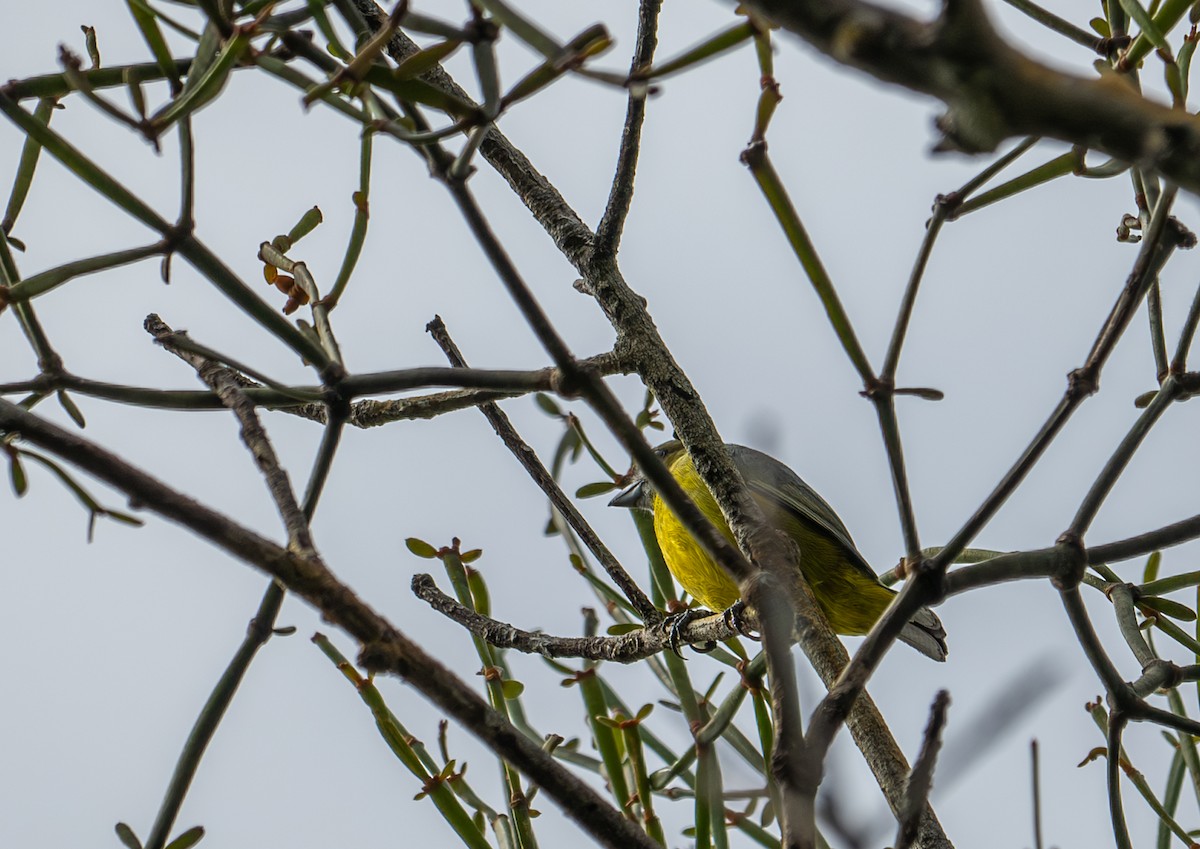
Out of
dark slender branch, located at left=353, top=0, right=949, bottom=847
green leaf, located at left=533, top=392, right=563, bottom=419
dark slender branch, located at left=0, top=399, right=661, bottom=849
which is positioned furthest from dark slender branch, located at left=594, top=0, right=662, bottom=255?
dark slender branch, located at left=0, top=399, right=661, bottom=849

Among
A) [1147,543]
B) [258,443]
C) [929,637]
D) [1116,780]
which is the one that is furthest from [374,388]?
[929,637]

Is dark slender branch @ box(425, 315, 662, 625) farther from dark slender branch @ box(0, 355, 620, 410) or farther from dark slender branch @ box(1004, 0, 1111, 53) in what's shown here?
dark slender branch @ box(1004, 0, 1111, 53)

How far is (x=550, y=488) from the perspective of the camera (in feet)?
6.00

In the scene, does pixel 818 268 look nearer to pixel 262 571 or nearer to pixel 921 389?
pixel 921 389

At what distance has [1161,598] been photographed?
1.79m

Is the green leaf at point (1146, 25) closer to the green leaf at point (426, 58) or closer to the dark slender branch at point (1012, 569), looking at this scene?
the dark slender branch at point (1012, 569)

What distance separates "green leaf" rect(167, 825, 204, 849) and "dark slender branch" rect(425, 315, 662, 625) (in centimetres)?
82

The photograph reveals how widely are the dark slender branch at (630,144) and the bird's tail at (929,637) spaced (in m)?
2.23

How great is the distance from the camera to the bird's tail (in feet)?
11.3

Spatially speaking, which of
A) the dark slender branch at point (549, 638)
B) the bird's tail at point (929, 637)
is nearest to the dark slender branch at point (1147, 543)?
the dark slender branch at point (549, 638)

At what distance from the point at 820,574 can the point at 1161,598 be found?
1.79m

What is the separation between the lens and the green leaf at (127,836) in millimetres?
1079

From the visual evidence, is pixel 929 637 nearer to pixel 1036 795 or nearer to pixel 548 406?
pixel 548 406

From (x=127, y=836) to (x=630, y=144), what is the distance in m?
1.10
